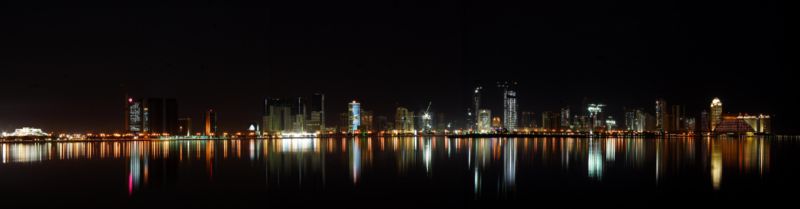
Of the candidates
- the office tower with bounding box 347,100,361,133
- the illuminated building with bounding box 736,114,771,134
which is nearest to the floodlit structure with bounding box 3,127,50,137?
the office tower with bounding box 347,100,361,133

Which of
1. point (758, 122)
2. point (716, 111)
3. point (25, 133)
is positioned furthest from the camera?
point (716, 111)

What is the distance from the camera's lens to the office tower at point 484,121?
414 ft

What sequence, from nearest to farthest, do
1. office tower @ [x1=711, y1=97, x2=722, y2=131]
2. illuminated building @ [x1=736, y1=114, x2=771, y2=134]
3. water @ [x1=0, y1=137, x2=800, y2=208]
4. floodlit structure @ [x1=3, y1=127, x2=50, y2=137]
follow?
water @ [x1=0, y1=137, x2=800, y2=208] < floodlit structure @ [x1=3, y1=127, x2=50, y2=137] < illuminated building @ [x1=736, y1=114, x2=771, y2=134] < office tower @ [x1=711, y1=97, x2=722, y2=131]

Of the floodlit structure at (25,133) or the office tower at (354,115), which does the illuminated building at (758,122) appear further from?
the floodlit structure at (25,133)

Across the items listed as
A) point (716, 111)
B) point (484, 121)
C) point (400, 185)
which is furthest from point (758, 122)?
point (400, 185)

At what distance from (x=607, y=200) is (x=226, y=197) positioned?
26.0ft

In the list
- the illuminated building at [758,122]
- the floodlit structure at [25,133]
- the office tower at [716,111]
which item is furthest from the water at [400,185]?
the office tower at [716,111]

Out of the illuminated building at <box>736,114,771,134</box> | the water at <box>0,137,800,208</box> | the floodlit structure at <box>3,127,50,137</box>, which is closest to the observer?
the water at <box>0,137,800,208</box>

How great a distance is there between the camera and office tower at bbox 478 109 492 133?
126 metres

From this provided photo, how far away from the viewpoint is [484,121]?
421 feet

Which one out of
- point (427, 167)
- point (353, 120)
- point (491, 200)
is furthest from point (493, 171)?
point (353, 120)

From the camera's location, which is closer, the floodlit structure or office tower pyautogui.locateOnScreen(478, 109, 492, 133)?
the floodlit structure

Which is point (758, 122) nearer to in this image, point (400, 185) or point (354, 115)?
point (354, 115)

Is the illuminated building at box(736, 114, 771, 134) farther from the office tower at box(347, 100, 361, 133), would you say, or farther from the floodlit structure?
the floodlit structure
